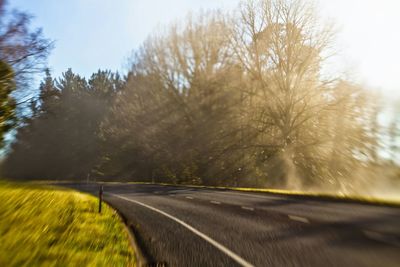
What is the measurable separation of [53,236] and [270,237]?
4321 mm

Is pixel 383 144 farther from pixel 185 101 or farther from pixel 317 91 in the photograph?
pixel 185 101

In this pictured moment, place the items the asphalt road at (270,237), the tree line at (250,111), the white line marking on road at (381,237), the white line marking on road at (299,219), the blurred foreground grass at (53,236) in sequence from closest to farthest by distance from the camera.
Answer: the blurred foreground grass at (53,236), the asphalt road at (270,237), the white line marking on road at (381,237), the white line marking on road at (299,219), the tree line at (250,111)

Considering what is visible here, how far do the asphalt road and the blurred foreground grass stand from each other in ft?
2.32

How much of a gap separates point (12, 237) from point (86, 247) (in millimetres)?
1278

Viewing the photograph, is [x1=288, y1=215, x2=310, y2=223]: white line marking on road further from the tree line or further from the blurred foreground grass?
the tree line

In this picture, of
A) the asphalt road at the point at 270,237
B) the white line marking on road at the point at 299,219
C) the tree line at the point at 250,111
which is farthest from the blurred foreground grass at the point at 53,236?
the tree line at the point at 250,111

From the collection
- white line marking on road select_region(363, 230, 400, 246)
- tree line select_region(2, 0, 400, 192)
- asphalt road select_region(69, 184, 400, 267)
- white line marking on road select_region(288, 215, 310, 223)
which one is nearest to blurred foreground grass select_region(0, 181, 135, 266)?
asphalt road select_region(69, 184, 400, 267)

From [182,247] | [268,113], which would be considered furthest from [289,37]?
[182,247]

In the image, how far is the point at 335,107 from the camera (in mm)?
30234

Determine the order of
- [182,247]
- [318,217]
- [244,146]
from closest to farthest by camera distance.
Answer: [182,247]
[318,217]
[244,146]

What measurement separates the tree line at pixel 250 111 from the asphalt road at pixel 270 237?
573 inches

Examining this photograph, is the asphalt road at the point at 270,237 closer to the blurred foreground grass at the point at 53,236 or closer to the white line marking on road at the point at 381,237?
the white line marking on road at the point at 381,237

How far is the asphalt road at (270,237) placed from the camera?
6.30 meters

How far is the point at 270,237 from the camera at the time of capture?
8.02m
